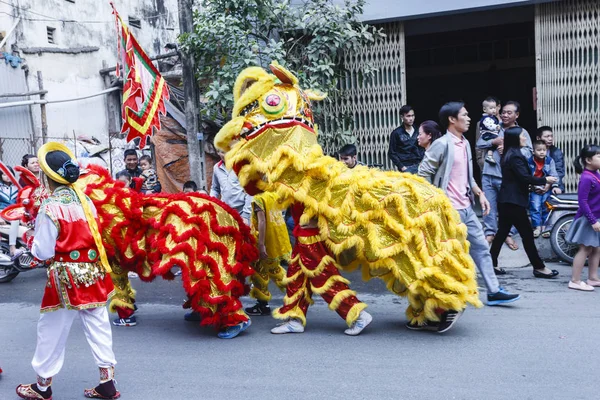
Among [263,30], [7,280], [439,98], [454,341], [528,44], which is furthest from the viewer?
[439,98]

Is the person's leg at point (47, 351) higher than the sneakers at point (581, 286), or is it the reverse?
the person's leg at point (47, 351)

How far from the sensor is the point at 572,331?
457cm

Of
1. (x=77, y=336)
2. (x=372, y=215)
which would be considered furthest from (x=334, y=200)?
(x=77, y=336)

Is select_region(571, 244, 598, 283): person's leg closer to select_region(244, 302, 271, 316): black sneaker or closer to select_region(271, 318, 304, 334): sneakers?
select_region(271, 318, 304, 334): sneakers

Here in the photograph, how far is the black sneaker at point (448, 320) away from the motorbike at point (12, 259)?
15.3 feet

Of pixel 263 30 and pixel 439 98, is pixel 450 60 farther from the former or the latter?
pixel 263 30

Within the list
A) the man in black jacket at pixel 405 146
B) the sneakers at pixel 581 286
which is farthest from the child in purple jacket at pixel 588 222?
the man in black jacket at pixel 405 146

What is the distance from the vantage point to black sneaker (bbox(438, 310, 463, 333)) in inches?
178

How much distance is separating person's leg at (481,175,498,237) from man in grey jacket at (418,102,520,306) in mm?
1780

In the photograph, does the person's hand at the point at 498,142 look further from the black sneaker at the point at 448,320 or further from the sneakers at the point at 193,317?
the sneakers at the point at 193,317

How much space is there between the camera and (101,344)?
358 cm

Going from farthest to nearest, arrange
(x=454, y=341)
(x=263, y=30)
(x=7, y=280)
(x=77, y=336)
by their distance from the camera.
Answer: (x=263, y=30) < (x=7, y=280) < (x=77, y=336) < (x=454, y=341)

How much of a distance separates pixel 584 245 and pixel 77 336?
15.2ft

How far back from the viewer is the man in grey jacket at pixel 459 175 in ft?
16.5
